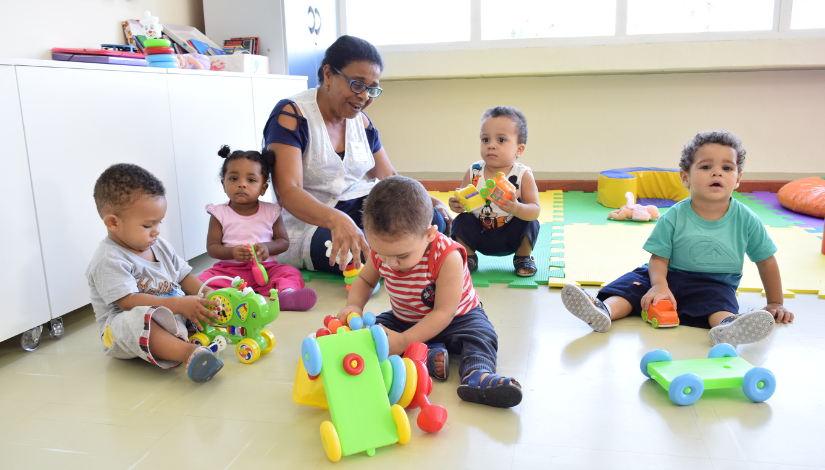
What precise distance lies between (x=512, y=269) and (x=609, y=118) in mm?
2301

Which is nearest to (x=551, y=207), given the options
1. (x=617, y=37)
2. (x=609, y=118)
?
(x=609, y=118)

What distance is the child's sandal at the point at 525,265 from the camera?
2.45m

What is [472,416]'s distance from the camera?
1358mm

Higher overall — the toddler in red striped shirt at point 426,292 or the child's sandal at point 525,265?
the toddler in red striped shirt at point 426,292

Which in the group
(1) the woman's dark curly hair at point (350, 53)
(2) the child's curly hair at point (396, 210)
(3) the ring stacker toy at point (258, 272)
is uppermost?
(1) the woman's dark curly hair at point (350, 53)

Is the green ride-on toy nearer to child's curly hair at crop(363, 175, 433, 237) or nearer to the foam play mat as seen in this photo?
child's curly hair at crop(363, 175, 433, 237)

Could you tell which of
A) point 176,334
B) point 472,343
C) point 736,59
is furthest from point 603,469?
point 736,59

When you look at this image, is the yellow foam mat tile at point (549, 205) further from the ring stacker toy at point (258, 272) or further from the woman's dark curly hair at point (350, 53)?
the ring stacker toy at point (258, 272)

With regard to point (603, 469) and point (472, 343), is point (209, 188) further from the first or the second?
point (603, 469)

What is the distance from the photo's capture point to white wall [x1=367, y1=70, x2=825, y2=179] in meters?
4.12

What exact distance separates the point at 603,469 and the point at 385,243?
26.1 inches

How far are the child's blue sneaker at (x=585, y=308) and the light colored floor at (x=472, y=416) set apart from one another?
51 mm

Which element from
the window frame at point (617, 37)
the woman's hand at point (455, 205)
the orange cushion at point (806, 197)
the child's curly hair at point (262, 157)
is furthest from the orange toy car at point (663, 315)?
the window frame at point (617, 37)

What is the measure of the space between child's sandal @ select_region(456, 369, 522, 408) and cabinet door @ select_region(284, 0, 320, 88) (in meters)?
2.63
